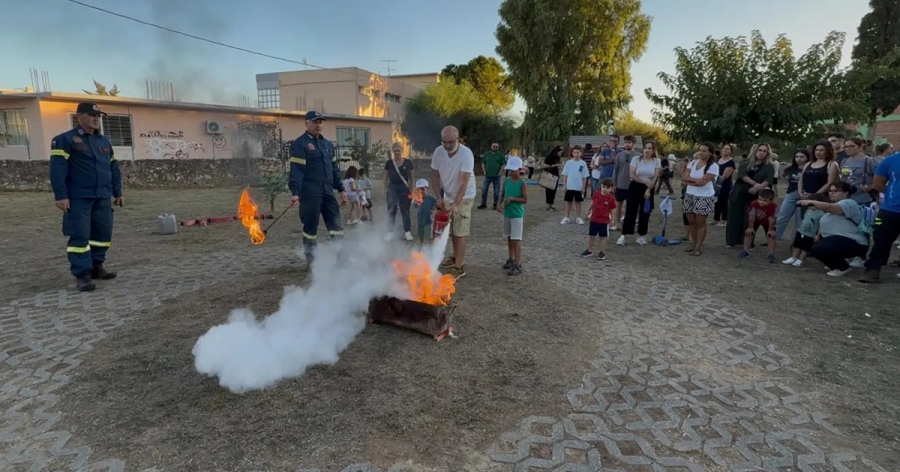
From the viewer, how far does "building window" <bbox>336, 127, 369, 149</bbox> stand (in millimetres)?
29234

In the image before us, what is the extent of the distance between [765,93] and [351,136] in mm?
23154

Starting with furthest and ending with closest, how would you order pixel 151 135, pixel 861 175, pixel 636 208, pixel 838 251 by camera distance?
pixel 151 135, pixel 636 208, pixel 861 175, pixel 838 251

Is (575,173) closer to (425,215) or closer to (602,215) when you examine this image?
(602,215)

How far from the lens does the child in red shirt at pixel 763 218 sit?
759 cm

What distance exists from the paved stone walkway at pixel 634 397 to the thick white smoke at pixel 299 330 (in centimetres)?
93

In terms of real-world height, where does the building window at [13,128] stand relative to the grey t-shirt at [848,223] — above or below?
above

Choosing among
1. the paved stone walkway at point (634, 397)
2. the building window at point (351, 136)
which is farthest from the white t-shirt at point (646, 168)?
the building window at point (351, 136)

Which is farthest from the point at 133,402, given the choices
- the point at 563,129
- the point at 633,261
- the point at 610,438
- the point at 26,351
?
the point at 563,129

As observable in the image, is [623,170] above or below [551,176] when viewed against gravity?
above

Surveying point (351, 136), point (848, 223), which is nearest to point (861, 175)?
point (848, 223)

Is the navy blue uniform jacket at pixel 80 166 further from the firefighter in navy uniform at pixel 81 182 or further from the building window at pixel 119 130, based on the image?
the building window at pixel 119 130

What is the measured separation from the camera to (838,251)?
6.71 meters

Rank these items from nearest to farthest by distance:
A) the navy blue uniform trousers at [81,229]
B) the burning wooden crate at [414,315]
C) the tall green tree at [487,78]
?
the burning wooden crate at [414,315]
the navy blue uniform trousers at [81,229]
the tall green tree at [487,78]

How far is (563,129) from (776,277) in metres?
24.6
